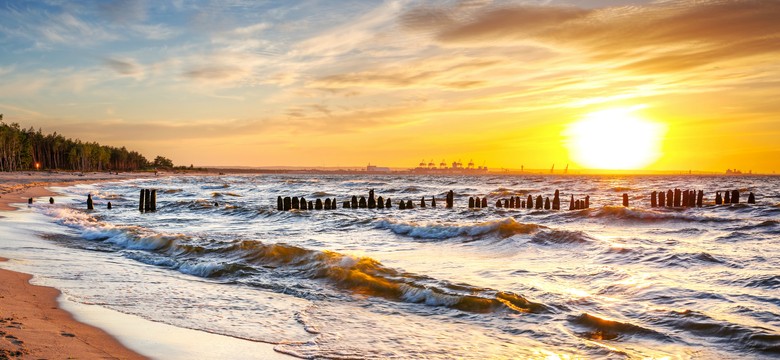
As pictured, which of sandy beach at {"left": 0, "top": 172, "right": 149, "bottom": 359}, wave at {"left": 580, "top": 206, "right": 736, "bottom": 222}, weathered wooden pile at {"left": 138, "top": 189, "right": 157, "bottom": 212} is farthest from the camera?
weathered wooden pile at {"left": 138, "top": 189, "right": 157, "bottom": 212}

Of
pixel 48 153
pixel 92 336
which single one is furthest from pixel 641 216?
pixel 48 153

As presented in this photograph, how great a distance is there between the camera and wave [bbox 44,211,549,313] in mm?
9656

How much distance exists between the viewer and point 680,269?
41.6 ft

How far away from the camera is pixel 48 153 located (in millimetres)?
153125

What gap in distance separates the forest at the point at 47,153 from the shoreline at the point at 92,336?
447 feet

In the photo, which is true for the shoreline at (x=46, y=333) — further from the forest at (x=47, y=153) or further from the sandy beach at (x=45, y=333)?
the forest at (x=47, y=153)

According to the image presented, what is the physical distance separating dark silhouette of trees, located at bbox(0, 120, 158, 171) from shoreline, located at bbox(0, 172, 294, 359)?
13626cm

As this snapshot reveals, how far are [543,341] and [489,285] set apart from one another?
11.3 feet

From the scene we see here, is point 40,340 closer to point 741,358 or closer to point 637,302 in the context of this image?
point 741,358

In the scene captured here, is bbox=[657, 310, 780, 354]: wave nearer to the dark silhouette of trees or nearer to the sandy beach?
the sandy beach

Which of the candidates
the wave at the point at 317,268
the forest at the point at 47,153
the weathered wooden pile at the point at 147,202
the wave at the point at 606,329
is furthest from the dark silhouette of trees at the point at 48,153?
the wave at the point at 606,329

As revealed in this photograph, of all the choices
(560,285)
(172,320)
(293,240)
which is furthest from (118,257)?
(560,285)

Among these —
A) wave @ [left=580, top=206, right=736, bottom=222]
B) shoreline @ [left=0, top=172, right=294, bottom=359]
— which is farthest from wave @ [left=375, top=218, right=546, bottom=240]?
shoreline @ [left=0, top=172, right=294, bottom=359]

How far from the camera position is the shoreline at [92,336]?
5926mm
